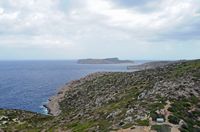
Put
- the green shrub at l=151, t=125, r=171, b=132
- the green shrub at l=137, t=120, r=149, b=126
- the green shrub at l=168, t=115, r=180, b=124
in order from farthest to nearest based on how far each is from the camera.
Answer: the green shrub at l=168, t=115, r=180, b=124, the green shrub at l=137, t=120, r=149, b=126, the green shrub at l=151, t=125, r=171, b=132

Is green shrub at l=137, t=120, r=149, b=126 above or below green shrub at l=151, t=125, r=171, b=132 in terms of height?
above

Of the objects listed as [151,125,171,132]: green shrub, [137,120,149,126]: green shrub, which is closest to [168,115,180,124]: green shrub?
[151,125,171,132]: green shrub

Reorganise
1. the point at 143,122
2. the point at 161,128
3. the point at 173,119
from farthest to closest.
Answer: the point at 173,119 < the point at 143,122 < the point at 161,128

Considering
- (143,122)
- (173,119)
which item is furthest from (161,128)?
(173,119)

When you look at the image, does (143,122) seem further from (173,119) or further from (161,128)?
(173,119)

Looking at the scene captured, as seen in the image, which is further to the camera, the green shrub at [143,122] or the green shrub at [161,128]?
the green shrub at [143,122]

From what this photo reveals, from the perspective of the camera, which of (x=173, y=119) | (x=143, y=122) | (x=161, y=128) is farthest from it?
(x=173, y=119)

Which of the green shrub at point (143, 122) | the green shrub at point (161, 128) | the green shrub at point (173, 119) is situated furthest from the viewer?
the green shrub at point (173, 119)

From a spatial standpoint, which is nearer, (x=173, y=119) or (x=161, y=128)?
(x=161, y=128)

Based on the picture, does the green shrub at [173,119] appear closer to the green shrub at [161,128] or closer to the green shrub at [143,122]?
the green shrub at [161,128]

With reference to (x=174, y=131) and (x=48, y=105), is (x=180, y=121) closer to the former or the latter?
(x=174, y=131)

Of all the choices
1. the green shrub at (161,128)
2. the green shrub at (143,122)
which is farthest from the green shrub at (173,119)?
the green shrub at (143,122)

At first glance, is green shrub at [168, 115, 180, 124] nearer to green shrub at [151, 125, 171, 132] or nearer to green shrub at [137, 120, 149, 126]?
green shrub at [151, 125, 171, 132]

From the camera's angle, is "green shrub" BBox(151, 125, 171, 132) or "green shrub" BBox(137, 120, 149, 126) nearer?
"green shrub" BBox(151, 125, 171, 132)
